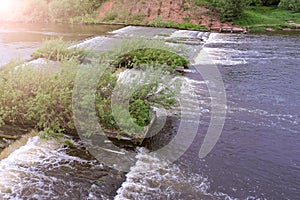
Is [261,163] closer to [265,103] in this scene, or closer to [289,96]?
[265,103]

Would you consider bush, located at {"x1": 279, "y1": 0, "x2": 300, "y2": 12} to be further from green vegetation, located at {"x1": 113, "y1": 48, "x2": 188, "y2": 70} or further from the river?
the river

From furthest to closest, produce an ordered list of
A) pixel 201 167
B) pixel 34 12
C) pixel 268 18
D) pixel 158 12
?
pixel 268 18 < pixel 34 12 < pixel 158 12 < pixel 201 167

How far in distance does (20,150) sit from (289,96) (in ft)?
39.5

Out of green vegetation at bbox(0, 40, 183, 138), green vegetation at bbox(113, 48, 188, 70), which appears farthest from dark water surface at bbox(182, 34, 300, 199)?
green vegetation at bbox(113, 48, 188, 70)

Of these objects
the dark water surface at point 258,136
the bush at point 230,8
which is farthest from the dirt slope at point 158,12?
the dark water surface at point 258,136

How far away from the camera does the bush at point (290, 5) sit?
42.6 m

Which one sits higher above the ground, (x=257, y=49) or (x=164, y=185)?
(x=257, y=49)

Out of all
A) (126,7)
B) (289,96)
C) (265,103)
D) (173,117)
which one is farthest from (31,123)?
(126,7)

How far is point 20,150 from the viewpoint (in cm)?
934

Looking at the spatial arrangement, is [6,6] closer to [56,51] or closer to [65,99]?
[56,51]

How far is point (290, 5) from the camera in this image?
142 feet

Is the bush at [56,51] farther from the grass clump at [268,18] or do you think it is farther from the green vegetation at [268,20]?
the grass clump at [268,18]

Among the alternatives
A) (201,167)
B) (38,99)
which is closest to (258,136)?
(201,167)

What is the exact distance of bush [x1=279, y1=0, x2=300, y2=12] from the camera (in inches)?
1676
